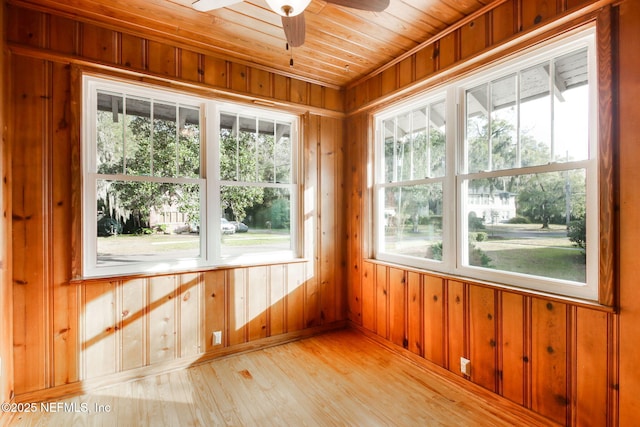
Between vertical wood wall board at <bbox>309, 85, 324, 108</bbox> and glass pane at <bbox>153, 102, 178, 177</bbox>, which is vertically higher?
vertical wood wall board at <bbox>309, 85, 324, 108</bbox>

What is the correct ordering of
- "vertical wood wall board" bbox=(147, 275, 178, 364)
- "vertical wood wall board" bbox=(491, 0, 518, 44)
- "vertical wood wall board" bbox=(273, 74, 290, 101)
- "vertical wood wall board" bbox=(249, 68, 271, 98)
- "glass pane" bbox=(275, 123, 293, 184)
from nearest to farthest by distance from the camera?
"vertical wood wall board" bbox=(491, 0, 518, 44) → "vertical wood wall board" bbox=(147, 275, 178, 364) → "vertical wood wall board" bbox=(249, 68, 271, 98) → "vertical wood wall board" bbox=(273, 74, 290, 101) → "glass pane" bbox=(275, 123, 293, 184)

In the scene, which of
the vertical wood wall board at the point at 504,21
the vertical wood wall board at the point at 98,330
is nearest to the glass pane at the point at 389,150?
the vertical wood wall board at the point at 504,21

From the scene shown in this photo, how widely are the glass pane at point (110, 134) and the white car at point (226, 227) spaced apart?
0.89 m

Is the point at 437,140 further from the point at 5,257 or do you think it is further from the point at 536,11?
the point at 5,257

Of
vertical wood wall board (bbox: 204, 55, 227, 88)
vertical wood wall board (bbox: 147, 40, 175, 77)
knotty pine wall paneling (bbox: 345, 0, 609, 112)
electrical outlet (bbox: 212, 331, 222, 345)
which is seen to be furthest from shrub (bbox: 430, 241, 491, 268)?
vertical wood wall board (bbox: 147, 40, 175, 77)

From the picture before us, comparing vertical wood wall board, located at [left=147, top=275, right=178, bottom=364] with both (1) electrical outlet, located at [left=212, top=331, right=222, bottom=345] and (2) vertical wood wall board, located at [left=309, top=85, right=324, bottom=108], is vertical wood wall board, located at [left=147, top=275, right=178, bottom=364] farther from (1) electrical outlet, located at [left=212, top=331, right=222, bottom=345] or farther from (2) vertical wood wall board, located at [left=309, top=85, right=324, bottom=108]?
(2) vertical wood wall board, located at [left=309, top=85, right=324, bottom=108]

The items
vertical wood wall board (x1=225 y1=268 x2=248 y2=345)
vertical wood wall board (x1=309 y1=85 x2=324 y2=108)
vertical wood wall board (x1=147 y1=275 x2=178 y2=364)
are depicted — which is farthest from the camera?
vertical wood wall board (x1=309 y1=85 x2=324 y2=108)

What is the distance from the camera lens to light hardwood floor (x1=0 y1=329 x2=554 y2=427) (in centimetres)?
195

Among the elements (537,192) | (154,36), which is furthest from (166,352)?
(537,192)

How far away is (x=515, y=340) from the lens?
2004mm

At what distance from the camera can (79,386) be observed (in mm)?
2229

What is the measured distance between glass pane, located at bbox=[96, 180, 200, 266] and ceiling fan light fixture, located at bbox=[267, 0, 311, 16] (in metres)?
1.74

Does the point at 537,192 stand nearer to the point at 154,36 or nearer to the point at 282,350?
the point at 282,350

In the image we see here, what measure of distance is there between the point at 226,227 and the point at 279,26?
1748mm
